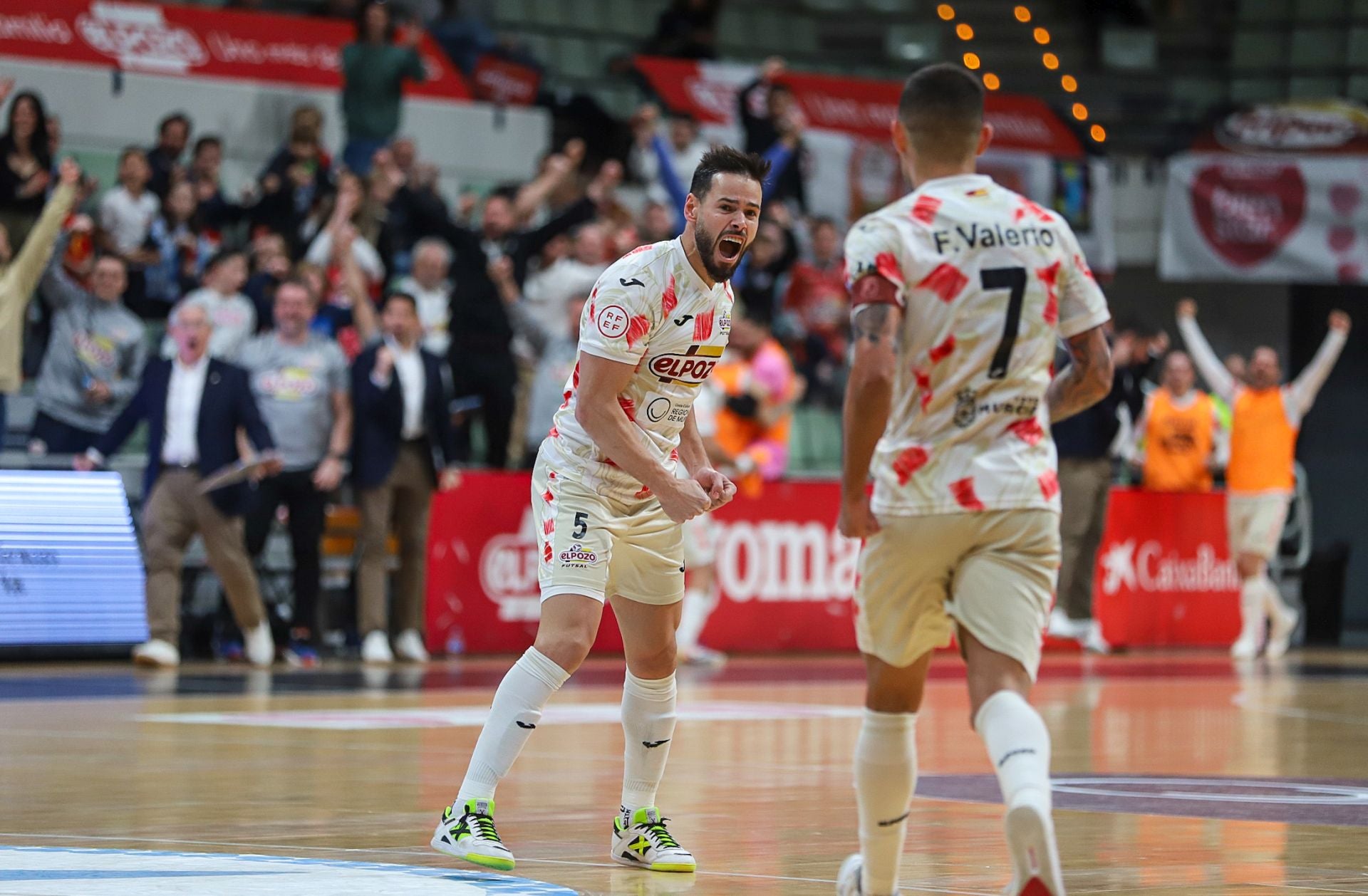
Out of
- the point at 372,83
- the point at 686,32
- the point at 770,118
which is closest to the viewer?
the point at 372,83

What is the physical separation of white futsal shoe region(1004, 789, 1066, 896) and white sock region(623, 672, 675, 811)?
207 cm

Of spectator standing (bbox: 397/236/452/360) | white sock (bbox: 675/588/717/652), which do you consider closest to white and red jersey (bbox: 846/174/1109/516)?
white sock (bbox: 675/588/717/652)

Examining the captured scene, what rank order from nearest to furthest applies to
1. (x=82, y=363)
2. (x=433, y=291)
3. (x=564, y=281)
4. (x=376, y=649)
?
(x=82, y=363)
(x=376, y=649)
(x=433, y=291)
(x=564, y=281)

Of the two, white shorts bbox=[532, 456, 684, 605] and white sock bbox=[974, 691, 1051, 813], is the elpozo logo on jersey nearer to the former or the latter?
white shorts bbox=[532, 456, 684, 605]

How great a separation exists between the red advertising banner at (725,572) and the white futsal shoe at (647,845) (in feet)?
Result: 31.2

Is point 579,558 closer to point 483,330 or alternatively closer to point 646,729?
point 646,729

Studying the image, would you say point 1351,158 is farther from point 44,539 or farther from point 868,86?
point 44,539

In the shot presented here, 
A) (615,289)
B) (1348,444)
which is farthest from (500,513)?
(1348,444)

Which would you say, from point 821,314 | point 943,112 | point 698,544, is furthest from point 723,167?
point 821,314

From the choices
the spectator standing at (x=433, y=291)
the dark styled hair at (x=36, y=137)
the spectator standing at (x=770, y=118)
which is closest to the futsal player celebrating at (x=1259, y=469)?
the spectator standing at (x=770, y=118)

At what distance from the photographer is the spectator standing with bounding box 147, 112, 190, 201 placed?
16984mm

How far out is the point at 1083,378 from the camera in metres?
5.30

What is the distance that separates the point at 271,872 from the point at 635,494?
5.32 feet

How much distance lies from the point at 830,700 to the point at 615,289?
280 inches
